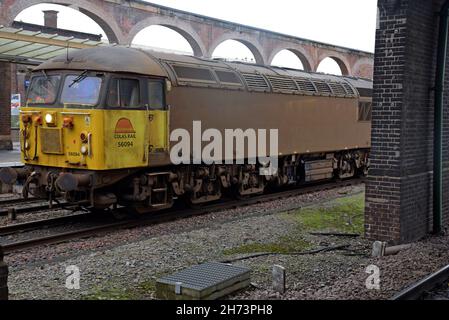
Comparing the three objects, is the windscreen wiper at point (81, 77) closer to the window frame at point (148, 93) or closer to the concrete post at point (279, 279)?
the window frame at point (148, 93)

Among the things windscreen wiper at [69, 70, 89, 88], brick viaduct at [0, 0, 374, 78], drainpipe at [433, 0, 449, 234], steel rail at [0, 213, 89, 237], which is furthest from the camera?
brick viaduct at [0, 0, 374, 78]

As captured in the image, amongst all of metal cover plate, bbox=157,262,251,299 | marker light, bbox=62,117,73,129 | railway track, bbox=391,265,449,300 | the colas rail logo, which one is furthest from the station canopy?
railway track, bbox=391,265,449,300

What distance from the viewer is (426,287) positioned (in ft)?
20.7

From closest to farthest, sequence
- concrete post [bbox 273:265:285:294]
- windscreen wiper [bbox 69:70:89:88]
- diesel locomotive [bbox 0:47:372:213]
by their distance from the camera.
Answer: concrete post [bbox 273:265:285:294] → diesel locomotive [bbox 0:47:372:213] → windscreen wiper [bbox 69:70:89:88]

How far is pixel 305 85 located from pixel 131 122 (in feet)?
22.5

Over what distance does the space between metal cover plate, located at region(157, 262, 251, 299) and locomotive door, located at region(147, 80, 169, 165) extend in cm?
440

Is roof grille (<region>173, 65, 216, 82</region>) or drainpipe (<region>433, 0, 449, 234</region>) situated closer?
drainpipe (<region>433, 0, 449, 234</region>)

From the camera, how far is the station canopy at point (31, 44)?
15.6 m

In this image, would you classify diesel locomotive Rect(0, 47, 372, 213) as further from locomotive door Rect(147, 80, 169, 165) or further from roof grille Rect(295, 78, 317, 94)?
roof grille Rect(295, 78, 317, 94)

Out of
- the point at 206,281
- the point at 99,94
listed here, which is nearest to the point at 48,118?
the point at 99,94

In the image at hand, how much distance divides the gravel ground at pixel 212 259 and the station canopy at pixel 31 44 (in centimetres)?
807

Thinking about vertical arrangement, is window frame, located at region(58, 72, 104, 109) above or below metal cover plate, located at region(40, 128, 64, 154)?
above

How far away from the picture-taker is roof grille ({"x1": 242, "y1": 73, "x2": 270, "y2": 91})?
13.3 metres
